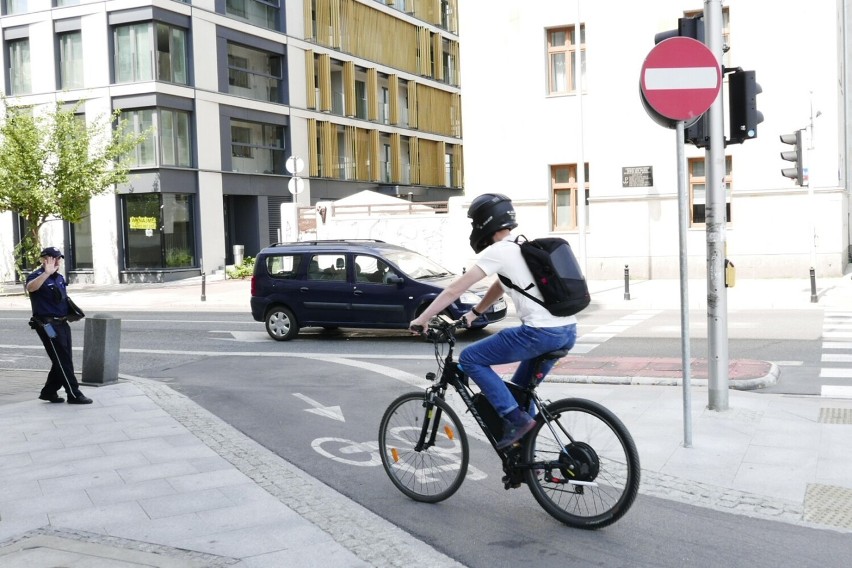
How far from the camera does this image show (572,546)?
15.8 feet

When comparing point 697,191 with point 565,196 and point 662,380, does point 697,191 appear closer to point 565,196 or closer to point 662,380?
point 565,196

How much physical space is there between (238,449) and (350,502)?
183 cm

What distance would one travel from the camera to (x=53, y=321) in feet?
31.5

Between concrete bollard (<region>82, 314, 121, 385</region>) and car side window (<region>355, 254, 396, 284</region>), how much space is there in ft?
16.8

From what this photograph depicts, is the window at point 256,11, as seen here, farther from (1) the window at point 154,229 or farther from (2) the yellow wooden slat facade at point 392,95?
(2) the yellow wooden slat facade at point 392,95

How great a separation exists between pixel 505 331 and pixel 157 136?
3031 centimetres

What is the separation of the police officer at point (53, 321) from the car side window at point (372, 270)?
246 inches

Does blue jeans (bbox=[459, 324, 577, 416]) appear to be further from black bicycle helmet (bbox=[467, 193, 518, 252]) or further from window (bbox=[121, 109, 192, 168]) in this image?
window (bbox=[121, 109, 192, 168])

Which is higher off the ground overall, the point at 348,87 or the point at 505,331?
the point at 348,87

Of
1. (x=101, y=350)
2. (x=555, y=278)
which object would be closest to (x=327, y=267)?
(x=101, y=350)

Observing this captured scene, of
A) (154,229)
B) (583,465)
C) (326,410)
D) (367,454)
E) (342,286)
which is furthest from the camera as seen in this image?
(154,229)

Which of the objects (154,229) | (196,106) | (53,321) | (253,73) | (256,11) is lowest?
(53,321)

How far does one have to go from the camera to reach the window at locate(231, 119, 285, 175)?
3725 centimetres

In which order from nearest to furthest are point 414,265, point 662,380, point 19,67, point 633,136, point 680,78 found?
point 680,78 → point 662,380 → point 414,265 → point 633,136 → point 19,67
